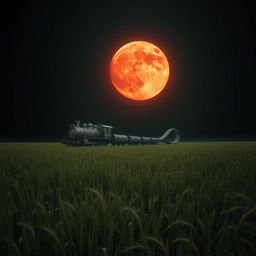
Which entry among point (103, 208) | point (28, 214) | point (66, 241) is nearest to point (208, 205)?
point (103, 208)

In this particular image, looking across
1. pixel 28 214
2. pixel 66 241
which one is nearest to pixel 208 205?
pixel 66 241

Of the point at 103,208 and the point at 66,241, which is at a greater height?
the point at 103,208

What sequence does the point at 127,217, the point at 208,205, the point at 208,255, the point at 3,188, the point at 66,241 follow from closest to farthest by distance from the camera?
the point at 208,255 → the point at 66,241 → the point at 127,217 → the point at 208,205 → the point at 3,188

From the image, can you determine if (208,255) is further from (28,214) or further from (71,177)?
(71,177)

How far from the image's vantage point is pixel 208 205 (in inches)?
72.7

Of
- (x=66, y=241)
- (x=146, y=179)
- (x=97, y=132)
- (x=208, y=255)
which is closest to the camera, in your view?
(x=208, y=255)

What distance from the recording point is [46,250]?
1.21 m

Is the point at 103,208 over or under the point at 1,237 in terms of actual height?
over

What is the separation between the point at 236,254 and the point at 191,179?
5.95ft

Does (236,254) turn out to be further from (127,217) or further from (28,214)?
(28,214)

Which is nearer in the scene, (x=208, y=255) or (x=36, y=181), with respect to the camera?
(x=208, y=255)

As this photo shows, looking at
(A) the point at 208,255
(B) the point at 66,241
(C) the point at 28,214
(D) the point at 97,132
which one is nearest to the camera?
(A) the point at 208,255

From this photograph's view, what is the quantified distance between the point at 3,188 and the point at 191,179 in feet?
6.82

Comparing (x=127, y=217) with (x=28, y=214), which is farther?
(x=28, y=214)
